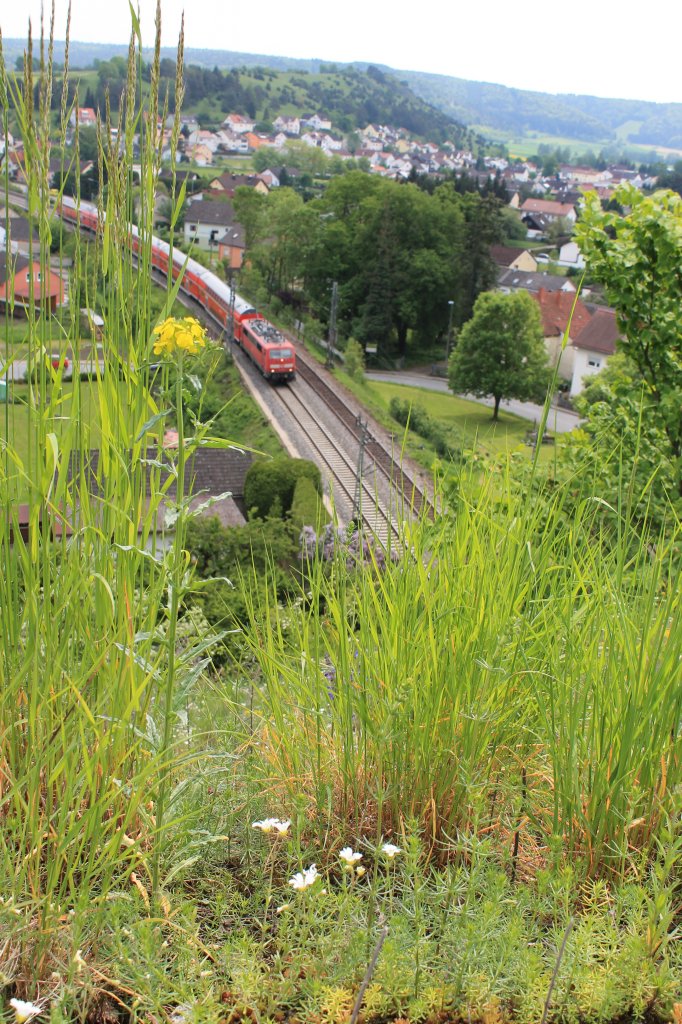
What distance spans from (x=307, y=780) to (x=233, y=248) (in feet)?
190

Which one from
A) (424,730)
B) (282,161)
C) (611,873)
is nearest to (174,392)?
(424,730)

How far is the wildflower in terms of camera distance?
5.19ft

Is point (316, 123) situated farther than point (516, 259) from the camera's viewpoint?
Yes

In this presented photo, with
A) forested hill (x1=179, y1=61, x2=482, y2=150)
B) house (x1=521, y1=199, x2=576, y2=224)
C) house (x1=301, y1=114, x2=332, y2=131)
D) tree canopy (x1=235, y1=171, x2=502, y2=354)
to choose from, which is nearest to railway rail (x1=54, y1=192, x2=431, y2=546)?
tree canopy (x1=235, y1=171, x2=502, y2=354)

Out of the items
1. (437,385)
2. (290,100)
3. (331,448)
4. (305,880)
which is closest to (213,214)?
(437,385)

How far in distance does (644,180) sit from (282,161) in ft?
192

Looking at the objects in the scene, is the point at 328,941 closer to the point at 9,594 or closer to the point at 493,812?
the point at 493,812

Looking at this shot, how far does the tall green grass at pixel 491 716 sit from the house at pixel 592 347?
43717 mm

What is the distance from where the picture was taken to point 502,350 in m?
38.6

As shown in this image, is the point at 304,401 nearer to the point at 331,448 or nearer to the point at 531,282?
the point at 331,448

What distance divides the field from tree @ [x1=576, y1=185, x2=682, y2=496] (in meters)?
3.30

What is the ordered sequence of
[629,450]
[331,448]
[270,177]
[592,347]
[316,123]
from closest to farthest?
[629,450]
[331,448]
[592,347]
[270,177]
[316,123]

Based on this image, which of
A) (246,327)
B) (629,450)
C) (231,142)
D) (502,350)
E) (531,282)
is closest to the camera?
(629,450)

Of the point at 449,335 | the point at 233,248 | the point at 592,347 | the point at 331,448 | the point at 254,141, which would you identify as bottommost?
the point at 331,448
